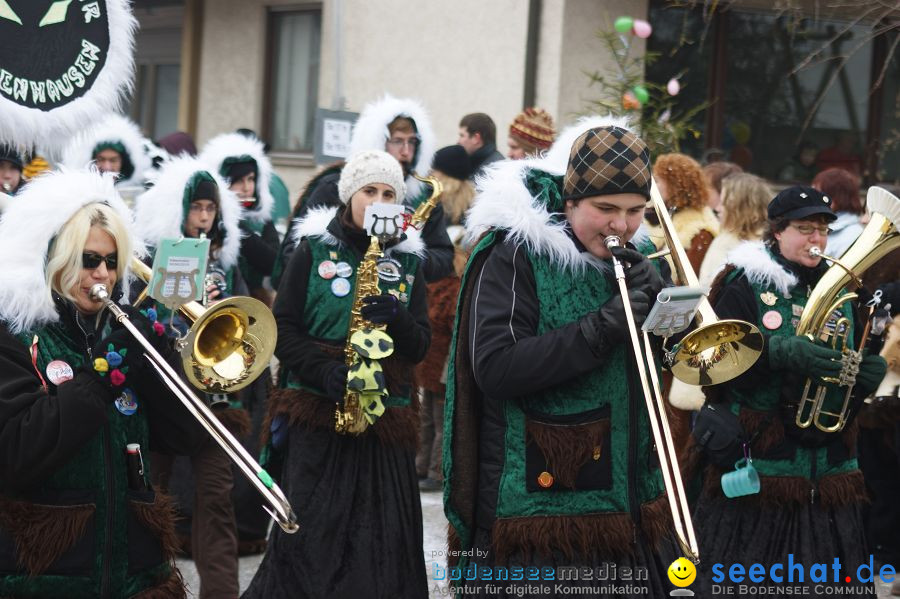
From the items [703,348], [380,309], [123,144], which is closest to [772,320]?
[703,348]

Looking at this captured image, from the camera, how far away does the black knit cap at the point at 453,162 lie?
27.8ft

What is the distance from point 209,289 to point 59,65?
181 centimetres

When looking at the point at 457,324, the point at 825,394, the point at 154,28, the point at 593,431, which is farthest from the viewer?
the point at 154,28

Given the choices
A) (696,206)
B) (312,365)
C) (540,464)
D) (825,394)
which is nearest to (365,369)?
(312,365)

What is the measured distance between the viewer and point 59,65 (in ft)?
14.1

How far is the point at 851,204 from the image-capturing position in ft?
24.0

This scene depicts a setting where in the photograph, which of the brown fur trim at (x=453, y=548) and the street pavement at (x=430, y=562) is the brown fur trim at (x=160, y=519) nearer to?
the brown fur trim at (x=453, y=548)

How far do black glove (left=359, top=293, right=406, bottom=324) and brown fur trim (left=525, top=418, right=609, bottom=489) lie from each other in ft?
5.38

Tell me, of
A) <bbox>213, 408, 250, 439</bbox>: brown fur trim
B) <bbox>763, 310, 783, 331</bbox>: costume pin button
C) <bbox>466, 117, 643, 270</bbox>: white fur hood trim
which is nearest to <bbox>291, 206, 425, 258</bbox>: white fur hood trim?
<bbox>213, 408, 250, 439</bbox>: brown fur trim

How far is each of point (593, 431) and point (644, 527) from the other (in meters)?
0.35

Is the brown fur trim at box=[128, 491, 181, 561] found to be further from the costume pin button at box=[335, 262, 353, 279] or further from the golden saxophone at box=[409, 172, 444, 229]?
the golden saxophone at box=[409, 172, 444, 229]

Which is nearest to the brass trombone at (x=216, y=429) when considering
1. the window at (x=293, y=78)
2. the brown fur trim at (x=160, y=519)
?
the brown fur trim at (x=160, y=519)

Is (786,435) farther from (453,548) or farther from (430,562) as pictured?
(430,562)

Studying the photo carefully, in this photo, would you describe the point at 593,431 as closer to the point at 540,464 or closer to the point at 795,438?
the point at 540,464
